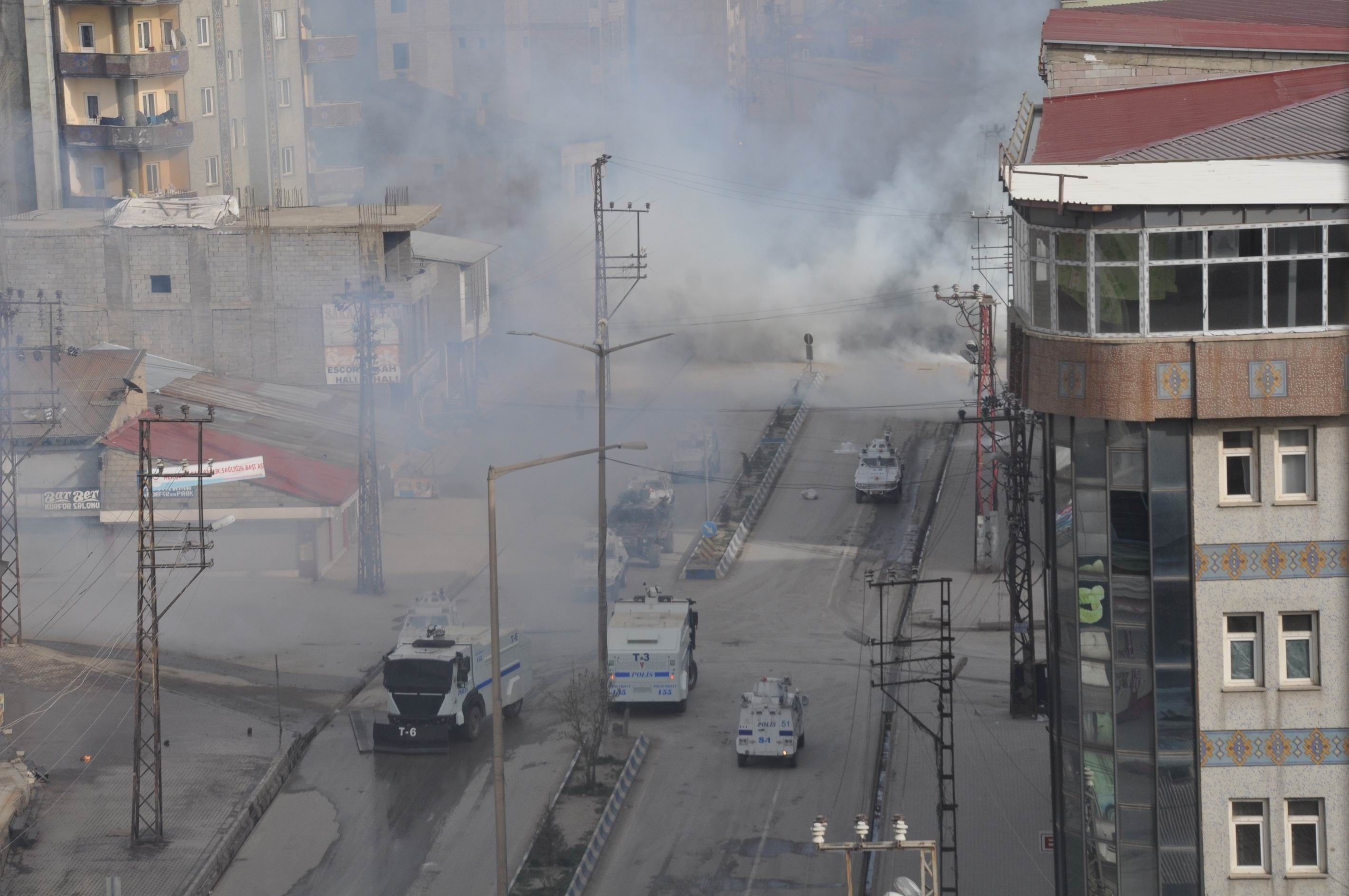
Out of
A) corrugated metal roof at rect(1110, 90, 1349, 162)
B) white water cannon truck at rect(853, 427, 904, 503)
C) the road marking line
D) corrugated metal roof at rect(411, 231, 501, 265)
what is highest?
corrugated metal roof at rect(411, 231, 501, 265)

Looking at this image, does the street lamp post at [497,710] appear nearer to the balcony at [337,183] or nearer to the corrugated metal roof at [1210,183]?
the corrugated metal roof at [1210,183]

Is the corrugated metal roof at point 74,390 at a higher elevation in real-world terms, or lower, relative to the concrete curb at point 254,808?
higher

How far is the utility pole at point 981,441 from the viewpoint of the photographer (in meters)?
44.8

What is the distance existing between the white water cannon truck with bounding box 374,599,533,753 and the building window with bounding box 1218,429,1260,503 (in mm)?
17022

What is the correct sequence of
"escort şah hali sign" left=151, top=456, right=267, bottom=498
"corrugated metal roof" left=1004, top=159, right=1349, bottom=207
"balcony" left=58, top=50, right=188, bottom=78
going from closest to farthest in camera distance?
1. "corrugated metal roof" left=1004, top=159, right=1349, bottom=207
2. "escort şah hali sign" left=151, top=456, right=267, bottom=498
3. "balcony" left=58, top=50, right=188, bottom=78

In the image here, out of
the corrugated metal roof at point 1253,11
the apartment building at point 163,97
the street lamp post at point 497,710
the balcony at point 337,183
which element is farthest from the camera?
the balcony at point 337,183

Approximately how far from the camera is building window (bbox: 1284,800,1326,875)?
1945 centimetres

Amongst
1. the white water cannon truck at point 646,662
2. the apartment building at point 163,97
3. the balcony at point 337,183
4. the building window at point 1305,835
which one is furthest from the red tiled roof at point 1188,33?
the balcony at point 337,183

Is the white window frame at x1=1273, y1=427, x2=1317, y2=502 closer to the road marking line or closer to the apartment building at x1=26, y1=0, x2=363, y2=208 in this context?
the road marking line

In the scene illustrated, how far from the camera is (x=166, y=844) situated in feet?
100

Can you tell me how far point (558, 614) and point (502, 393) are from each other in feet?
90.1

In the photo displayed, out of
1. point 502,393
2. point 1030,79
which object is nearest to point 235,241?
point 502,393

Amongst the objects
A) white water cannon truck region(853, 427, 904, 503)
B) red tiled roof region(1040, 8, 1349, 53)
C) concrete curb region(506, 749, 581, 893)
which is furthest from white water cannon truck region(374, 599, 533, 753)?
white water cannon truck region(853, 427, 904, 503)

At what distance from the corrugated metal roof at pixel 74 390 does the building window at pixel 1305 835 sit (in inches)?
1431
